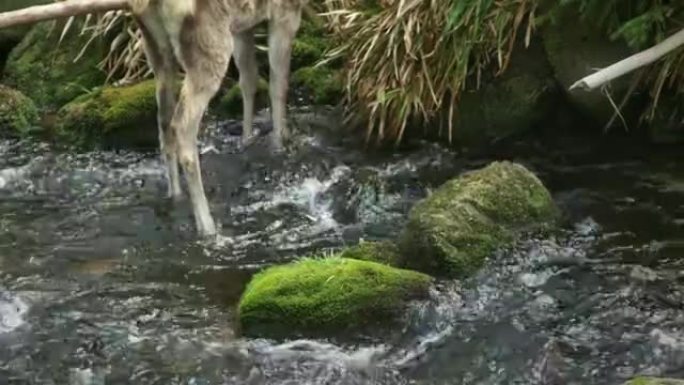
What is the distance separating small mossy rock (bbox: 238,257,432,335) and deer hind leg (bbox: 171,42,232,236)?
1.71m

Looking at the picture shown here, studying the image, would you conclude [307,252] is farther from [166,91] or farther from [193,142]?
[166,91]

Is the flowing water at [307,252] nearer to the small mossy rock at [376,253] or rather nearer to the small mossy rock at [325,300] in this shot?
the small mossy rock at [325,300]

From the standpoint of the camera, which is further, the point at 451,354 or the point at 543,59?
the point at 543,59

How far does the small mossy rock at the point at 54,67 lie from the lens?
11156mm

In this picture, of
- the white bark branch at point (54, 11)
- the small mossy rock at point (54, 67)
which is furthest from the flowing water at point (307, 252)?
the small mossy rock at point (54, 67)

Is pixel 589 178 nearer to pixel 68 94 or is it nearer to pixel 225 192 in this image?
pixel 225 192

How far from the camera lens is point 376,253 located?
21.5 feet

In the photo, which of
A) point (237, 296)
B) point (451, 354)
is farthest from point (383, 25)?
point (451, 354)

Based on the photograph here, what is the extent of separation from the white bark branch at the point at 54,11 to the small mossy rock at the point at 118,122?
2.73 meters

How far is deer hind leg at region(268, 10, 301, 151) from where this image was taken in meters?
9.09

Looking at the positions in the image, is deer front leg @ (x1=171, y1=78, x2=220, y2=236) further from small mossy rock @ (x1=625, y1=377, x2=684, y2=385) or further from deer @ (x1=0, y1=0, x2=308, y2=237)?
small mossy rock @ (x1=625, y1=377, x2=684, y2=385)

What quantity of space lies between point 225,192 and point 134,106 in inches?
61.9

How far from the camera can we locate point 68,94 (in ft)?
36.4

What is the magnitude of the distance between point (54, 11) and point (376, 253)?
2.12 m
